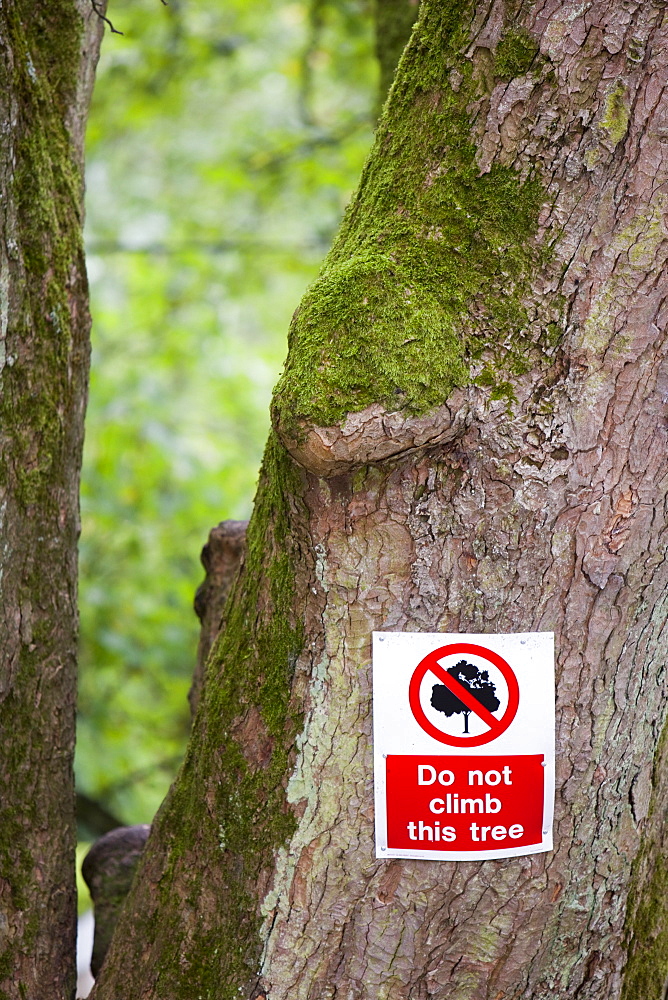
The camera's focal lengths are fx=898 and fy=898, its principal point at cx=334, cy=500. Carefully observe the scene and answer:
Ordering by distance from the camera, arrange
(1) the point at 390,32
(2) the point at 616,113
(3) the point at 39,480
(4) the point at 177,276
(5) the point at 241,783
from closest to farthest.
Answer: (2) the point at 616,113
(5) the point at 241,783
(3) the point at 39,480
(1) the point at 390,32
(4) the point at 177,276

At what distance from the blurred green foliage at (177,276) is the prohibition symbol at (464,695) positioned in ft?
13.5

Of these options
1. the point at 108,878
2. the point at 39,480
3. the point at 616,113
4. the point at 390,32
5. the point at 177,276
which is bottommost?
the point at 108,878

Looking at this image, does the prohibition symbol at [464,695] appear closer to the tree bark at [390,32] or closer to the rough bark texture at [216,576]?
the rough bark texture at [216,576]

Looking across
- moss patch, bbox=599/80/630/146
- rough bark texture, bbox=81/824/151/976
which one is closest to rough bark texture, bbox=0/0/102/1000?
rough bark texture, bbox=81/824/151/976

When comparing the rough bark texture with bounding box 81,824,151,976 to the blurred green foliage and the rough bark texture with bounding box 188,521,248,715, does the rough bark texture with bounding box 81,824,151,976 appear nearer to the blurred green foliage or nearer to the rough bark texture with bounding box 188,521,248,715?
the rough bark texture with bounding box 188,521,248,715

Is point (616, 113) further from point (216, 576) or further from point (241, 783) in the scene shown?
A: point (216, 576)

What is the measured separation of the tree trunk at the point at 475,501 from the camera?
1.47 m

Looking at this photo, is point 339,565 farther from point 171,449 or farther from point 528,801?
point 171,449

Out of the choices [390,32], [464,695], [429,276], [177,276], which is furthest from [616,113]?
[177,276]

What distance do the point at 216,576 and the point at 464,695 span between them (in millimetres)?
1059

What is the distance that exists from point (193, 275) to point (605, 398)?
6.67 metres

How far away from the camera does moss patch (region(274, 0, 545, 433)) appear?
1419mm

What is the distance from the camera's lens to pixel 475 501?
1491mm

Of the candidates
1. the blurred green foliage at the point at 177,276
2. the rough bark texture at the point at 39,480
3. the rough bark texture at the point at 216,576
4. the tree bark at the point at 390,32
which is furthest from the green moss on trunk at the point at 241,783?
the blurred green foliage at the point at 177,276
